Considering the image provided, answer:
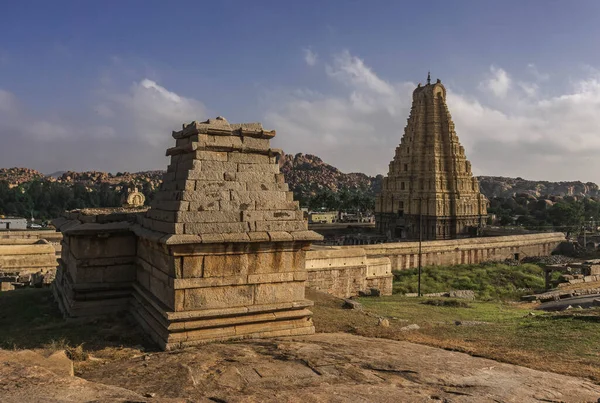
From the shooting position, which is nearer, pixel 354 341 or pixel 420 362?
pixel 420 362

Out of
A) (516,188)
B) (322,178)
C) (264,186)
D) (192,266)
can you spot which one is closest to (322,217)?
(264,186)

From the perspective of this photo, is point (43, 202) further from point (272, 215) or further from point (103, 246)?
point (272, 215)

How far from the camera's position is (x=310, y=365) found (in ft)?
17.8

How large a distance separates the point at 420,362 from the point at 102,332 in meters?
4.76

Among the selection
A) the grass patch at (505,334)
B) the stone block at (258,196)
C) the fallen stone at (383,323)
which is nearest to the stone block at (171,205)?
the stone block at (258,196)

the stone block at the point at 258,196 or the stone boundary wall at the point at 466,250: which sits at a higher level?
the stone block at the point at 258,196

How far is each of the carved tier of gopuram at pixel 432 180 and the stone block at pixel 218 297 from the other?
127ft

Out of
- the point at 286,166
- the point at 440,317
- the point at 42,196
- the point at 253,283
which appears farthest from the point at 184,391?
the point at 286,166

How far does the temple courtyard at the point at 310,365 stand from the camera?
14.7 ft

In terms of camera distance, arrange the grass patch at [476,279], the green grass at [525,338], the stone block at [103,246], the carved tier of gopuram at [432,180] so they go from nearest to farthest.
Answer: the green grass at [525,338] < the stone block at [103,246] < the grass patch at [476,279] < the carved tier of gopuram at [432,180]

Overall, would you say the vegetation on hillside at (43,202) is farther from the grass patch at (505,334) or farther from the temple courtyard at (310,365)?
the temple courtyard at (310,365)

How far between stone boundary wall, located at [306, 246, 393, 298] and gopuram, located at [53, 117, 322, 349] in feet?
33.9

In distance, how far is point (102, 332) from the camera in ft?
23.9

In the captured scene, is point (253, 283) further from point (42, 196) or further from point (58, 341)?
point (42, 196)
